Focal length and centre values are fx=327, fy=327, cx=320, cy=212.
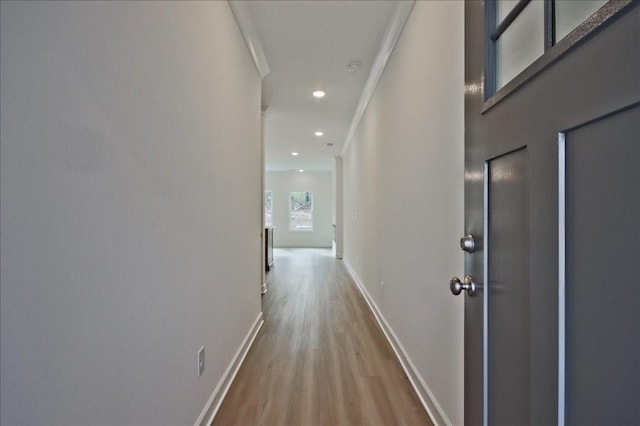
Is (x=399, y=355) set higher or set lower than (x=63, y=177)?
lower

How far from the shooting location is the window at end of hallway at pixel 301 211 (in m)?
11.4

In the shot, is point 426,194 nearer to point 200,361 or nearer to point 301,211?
point 200,361

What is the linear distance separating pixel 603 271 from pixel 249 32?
8.63ft

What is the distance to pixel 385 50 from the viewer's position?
109 inches

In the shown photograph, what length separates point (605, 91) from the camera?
511mm

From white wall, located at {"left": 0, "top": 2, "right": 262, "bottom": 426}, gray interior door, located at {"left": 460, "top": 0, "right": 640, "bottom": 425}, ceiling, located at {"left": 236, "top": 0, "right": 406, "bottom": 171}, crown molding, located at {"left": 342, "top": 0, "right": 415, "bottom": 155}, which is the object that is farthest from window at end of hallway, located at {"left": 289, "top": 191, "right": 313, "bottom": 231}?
gray interior door, located at {"left": 460, "top": 0, "right": 640, "bottom": 425}

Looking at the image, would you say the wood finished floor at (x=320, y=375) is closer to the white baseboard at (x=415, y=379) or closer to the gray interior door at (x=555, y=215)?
the white baseboard at (x=415, y=379)

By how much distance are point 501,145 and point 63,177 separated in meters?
1.07

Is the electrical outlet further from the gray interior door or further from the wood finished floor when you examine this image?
the gray interior door

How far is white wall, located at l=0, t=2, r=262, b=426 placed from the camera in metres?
0.66

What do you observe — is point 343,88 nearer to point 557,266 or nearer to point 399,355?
point 399,355

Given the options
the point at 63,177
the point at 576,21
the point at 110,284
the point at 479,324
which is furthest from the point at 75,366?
the point at 576,21

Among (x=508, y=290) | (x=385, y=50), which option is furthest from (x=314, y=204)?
(x=508, y=290)

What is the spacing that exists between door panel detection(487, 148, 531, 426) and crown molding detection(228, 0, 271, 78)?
2048 mm
